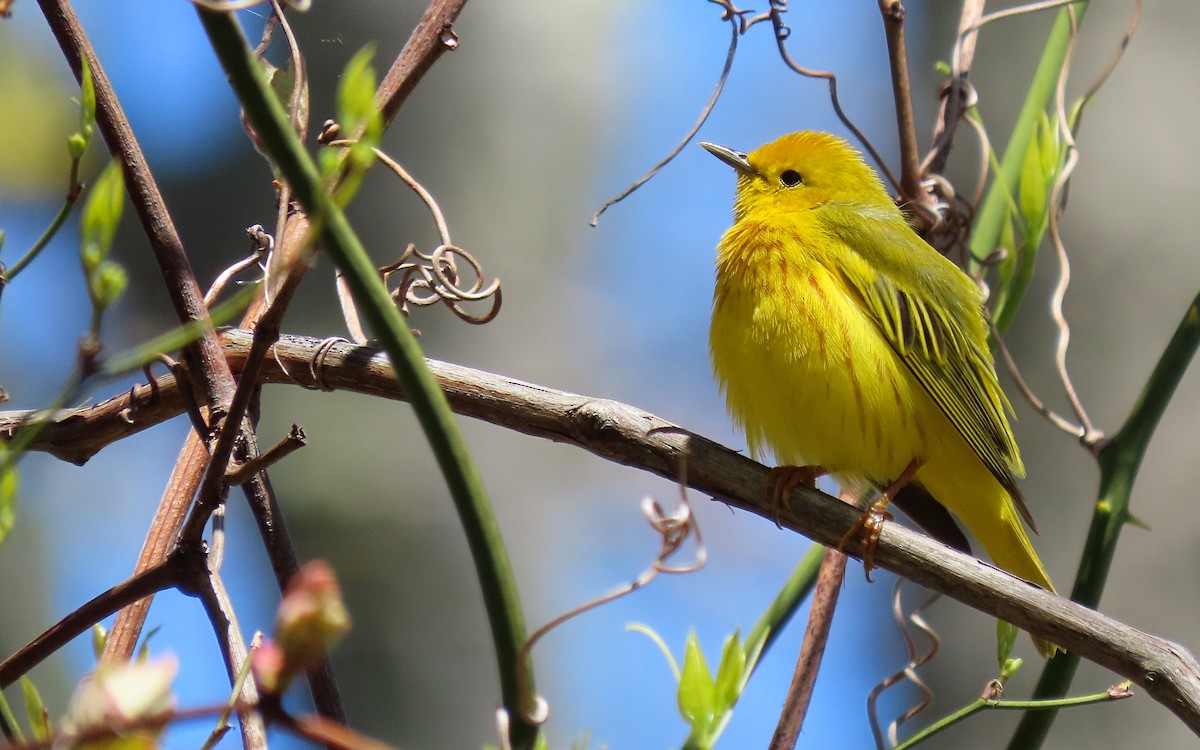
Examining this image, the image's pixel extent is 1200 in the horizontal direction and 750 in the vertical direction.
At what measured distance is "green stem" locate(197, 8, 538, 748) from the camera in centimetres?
57

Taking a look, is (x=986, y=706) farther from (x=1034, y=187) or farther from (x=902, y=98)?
(x=902, y=98)

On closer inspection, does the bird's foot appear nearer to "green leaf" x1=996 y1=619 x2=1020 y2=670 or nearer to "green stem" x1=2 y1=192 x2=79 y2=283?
"green leaf" x1=996 y1=619 x2=1020 y2=670

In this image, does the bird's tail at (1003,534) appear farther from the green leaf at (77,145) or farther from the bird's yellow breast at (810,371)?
the green leaf at (77,145)

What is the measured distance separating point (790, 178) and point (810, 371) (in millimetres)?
771

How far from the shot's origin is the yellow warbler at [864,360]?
2.19 m

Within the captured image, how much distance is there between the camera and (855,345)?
2.21 metres

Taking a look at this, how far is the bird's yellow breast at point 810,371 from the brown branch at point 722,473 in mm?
706

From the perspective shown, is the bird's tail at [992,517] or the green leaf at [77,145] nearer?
the green leaf at [77,145]

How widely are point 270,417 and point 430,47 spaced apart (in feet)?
13.5

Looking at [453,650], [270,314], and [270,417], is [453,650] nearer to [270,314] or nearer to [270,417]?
[270,417]

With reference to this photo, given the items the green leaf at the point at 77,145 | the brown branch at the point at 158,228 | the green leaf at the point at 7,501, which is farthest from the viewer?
the brown branch at the point at 158,228

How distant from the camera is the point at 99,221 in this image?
617 mm

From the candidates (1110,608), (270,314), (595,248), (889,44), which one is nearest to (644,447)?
(270,314)

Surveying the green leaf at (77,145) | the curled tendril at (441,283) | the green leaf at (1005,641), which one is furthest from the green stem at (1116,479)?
the green leaf at (77,145)
